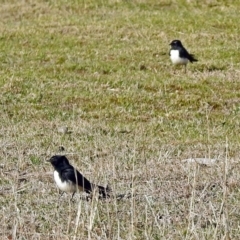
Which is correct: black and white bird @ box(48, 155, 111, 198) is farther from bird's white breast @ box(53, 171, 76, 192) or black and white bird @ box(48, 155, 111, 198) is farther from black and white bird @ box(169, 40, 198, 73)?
black and white bird @ box(169, 40, 198, 73)

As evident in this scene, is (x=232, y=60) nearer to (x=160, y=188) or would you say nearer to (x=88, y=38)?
(x=88, y=38)

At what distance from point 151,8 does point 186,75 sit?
795 cm

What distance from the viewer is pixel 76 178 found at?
7.29m

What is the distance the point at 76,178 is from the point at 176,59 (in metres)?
9.68

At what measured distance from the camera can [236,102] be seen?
13.8 meters

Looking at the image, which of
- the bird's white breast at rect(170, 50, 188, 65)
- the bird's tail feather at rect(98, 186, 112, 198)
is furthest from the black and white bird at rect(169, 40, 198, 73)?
the bird's tail feather at rect(98, 186, 112, 198)

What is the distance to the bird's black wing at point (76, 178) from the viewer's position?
7.41m

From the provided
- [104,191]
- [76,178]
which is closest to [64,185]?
[76,178]


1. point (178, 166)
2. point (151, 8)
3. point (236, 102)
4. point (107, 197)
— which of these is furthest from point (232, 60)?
point (107, 197)

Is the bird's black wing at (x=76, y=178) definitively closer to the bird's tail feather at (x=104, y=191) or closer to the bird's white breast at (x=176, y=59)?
the bird's tail feather at (x=104, y=191)

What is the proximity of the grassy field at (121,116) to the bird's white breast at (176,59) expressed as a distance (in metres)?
0.16

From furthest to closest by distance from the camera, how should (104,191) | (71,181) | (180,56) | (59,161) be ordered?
1. (180,56)
2. (59,161)
3. (71,181)
4. (104,191)

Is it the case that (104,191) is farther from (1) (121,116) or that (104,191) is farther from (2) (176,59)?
(2) (176,59)

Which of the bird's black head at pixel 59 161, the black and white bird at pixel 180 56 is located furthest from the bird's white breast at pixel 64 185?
the black and white bird at pixel 180 56
